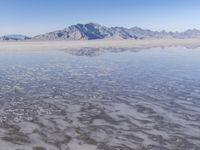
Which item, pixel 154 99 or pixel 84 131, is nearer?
pixel 84 131

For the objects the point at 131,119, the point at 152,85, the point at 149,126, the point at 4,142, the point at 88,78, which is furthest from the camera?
the point at 88,78

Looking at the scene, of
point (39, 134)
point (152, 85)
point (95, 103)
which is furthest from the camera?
point (152, 85)

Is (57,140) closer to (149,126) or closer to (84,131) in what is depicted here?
(84,131)

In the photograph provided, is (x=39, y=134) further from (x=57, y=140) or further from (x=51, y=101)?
(x=51, y=101)

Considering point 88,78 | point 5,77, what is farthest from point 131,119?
Result: point 5,77

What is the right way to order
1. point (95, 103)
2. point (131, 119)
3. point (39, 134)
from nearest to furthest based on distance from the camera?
point (39, 134)
point (131, 119)
point (95, 103)

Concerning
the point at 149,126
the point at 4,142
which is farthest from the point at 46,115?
the point at 149,126
